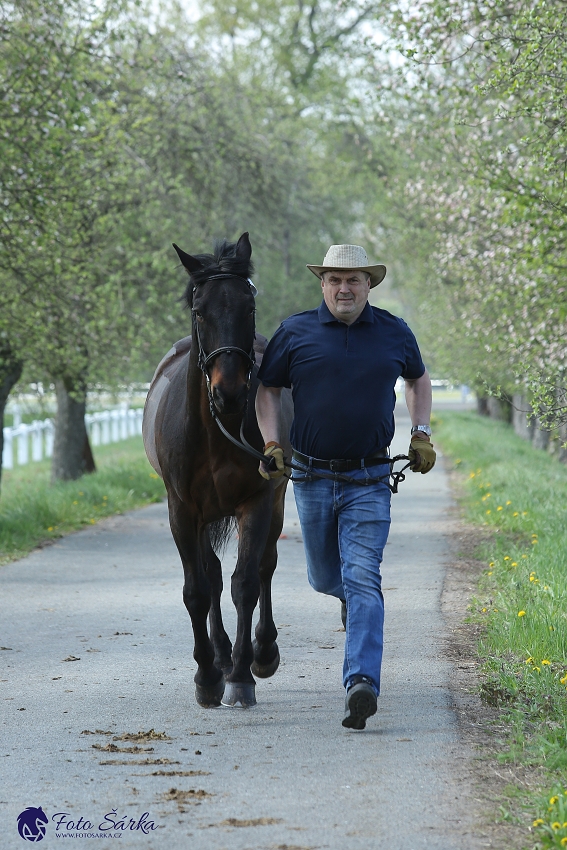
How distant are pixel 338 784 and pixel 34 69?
1007 centimetres

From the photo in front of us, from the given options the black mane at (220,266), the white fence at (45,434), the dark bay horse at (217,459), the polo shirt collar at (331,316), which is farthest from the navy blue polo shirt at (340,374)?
the white fence at (45,434)

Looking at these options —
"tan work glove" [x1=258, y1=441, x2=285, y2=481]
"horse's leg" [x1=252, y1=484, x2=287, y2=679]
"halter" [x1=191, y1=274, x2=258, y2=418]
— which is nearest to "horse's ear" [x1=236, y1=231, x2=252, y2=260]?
"halter" [x1=191, y1=274, x2=258, y2=418]

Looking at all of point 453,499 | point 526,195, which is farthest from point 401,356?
point 453,499

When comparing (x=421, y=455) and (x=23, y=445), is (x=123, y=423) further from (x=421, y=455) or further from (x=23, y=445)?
(x=421, y=455)

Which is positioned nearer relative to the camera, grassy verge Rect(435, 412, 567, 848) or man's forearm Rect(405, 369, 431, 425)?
grassy verge Rect(435, 412, 567, 848)

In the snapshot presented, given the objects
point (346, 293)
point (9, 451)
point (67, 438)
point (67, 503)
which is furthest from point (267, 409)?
point (9, 451)

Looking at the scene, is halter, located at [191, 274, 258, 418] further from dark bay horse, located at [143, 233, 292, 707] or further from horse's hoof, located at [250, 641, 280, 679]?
horse's hoof, located at [250, 641, 280, 679]

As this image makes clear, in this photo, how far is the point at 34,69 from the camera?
41.8ft

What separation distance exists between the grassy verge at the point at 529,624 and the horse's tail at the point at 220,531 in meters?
1.68

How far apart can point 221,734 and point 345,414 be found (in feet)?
5.30

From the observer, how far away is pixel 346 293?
18.7 feet

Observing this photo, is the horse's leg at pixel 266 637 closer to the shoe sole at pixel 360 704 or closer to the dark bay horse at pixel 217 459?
the dark bay horse at pixel 217 459

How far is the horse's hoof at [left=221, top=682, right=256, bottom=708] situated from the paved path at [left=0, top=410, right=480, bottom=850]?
62 millimetres

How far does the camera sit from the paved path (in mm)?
4242
